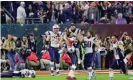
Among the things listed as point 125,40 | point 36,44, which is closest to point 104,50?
point 125,40

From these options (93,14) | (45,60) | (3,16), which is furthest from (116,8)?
(3,16)

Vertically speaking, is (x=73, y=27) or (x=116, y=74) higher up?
(x=73, y=27)

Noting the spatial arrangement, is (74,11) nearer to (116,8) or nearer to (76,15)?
(76,15)

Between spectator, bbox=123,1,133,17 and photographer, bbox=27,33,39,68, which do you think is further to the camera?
spectator, bbox=123,1,133,17

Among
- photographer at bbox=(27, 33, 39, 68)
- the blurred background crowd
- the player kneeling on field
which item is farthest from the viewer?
photographer at bbox=(27, 33, 39, 68)

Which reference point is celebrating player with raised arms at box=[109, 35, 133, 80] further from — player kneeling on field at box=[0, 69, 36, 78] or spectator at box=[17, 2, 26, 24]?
spectator at box=[17, 2, 26, 24]

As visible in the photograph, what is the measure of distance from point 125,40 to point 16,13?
14.9ft

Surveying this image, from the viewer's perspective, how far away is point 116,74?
1742 centimetres

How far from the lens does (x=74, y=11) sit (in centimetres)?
1998

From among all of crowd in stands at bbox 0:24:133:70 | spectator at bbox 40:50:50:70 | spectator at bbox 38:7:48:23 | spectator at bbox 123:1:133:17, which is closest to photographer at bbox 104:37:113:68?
crowd in stands at bbox 0:24:133:70

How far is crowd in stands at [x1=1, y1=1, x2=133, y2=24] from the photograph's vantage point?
64.9ft

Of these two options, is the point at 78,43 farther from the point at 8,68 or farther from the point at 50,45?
the point at 8,68

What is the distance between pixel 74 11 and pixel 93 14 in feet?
2.61

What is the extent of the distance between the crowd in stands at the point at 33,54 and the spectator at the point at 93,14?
0.90 metres
